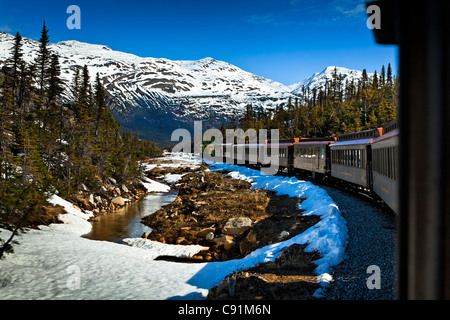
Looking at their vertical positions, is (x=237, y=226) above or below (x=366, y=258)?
below

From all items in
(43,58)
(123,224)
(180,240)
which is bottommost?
(123,224)

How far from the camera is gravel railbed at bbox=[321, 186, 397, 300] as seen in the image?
5945 millimetres

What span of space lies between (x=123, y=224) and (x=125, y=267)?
1042cm

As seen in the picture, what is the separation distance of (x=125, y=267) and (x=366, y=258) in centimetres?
864

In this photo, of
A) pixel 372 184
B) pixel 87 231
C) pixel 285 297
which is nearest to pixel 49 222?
pixel 87 231

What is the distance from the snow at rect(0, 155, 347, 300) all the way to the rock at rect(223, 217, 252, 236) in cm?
222

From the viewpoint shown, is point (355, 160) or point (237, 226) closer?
point (237, 226)

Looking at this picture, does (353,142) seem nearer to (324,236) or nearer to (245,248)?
(245,248)

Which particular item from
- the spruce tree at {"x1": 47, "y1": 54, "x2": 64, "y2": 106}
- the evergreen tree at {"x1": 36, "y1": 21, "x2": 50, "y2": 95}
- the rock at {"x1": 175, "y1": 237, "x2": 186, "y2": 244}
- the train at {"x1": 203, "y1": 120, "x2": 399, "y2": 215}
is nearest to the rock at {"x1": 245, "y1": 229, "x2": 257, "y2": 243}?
the rock at {"x1": 175, "y1": 237, "x2": 186, "y2": 244}

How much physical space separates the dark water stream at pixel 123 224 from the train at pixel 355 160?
1353cm

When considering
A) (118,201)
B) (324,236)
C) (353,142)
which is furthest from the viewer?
(118,201)

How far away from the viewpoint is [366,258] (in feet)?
25.1

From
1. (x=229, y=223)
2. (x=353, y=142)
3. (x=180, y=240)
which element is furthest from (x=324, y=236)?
(x=353, y=142)

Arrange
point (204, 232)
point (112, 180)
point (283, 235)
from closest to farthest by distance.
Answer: point (283, 235)
point (204, 232)
point (112, 180)
